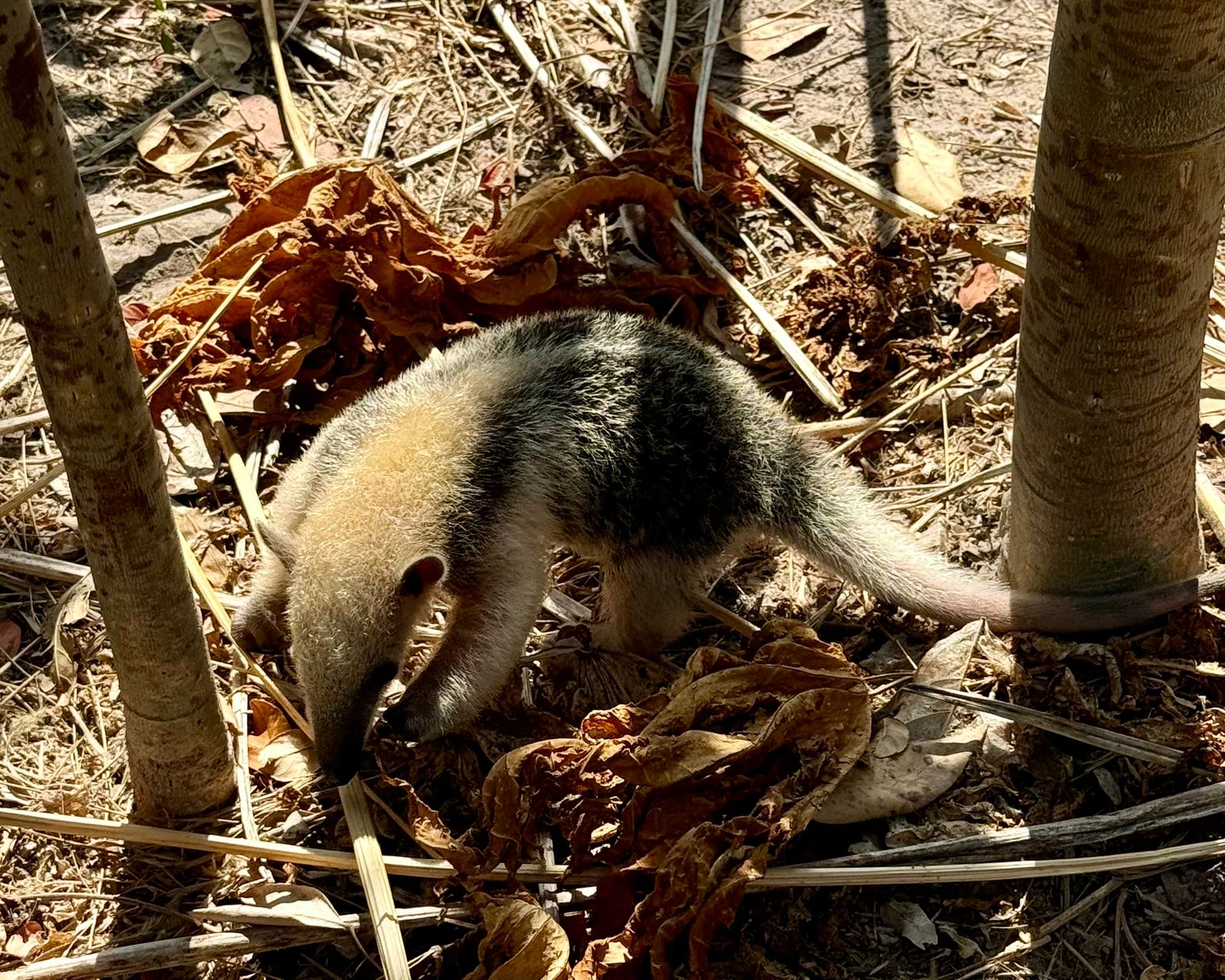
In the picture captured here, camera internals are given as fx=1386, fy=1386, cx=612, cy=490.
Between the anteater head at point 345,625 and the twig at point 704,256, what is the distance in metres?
2.02

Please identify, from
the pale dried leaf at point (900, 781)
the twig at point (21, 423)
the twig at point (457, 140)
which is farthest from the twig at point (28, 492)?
the pale dried leaf at point (900, 781)

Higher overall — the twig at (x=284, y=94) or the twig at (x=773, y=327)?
the twig at (x=284, y=94)

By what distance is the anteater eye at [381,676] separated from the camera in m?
4.36

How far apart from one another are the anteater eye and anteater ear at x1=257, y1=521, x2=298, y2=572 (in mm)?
438

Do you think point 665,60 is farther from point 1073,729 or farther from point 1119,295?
point 1073,729

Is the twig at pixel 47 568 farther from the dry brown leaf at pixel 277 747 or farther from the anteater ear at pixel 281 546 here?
the anteater ear at pixel 281 546

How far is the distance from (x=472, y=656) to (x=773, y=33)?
3.94m

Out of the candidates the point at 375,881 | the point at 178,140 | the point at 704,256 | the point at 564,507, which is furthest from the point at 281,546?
the point at 178,140

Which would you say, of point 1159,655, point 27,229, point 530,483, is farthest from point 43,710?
point 1159,655

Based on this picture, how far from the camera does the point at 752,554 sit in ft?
17.9

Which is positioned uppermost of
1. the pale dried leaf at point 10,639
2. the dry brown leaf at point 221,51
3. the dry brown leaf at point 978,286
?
the dry brown leaf at point 221,51

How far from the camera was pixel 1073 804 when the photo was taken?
13.5 ft

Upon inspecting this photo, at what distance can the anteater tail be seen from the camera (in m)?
4.43

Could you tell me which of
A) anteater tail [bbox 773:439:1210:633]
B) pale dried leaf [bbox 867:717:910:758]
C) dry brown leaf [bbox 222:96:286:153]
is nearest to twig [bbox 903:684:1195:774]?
pale dried leaf [bbox 867:717:910:758]
